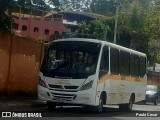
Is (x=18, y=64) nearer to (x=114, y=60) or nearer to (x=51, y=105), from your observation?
(x=51, y=105)

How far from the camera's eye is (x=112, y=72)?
16.3 meters

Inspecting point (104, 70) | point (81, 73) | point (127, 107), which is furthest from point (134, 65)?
point (81, 73)

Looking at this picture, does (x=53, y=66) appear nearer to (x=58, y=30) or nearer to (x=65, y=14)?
(x=58, y=30)

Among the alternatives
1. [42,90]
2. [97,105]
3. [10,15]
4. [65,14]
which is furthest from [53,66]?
[65,14]

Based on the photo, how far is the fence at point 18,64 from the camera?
719 inches

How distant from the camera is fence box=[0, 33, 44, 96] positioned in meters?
18.2

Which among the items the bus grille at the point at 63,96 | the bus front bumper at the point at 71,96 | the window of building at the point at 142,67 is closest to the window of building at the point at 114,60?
the bus front bumper at the point at 71,96


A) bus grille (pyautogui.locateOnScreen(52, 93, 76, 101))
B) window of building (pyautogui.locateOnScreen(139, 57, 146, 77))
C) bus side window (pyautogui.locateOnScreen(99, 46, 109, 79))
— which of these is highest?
bus side window (pyautogui.locateOnScreen(99, 46, 109, 79))

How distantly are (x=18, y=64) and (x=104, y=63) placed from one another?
227 inches

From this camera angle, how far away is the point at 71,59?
15086 millimetres

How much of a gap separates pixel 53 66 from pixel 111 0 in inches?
2011

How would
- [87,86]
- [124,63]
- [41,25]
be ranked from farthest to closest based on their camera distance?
[41,25], [124,63], [87,86]

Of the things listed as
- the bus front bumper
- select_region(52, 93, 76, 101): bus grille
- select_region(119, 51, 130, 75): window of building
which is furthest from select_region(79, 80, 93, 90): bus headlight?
select_region(119, 51, 130, 75): window of building

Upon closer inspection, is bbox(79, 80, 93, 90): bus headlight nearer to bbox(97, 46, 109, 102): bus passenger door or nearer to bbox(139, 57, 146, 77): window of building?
bbox(97, 46, 109, 102): bus passenger door
